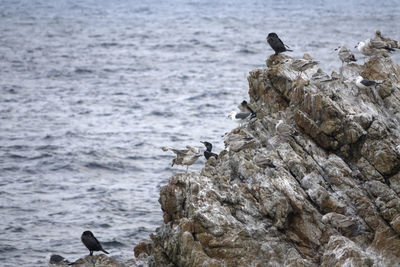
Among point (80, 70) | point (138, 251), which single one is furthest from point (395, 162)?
point (80, 70)

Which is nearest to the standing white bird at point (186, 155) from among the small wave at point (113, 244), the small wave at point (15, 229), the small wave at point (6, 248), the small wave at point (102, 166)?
the small wave at point (113, 244)

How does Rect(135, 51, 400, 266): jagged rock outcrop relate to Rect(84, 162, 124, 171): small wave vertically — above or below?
above

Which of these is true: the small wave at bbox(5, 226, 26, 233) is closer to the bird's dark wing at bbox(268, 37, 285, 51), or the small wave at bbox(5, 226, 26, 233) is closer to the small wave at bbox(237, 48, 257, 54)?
the bird's dark wing at bbox(268, 37, 285, 51)

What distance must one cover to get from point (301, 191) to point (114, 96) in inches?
1506

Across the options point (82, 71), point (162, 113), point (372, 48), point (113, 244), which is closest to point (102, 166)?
point (113, 244)

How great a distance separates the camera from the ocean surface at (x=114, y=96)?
29.6m

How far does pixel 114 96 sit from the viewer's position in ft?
180

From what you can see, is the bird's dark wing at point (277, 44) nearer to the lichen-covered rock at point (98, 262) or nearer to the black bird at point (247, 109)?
the black bird at point (247, 109)

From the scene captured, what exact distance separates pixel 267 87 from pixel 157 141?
828 inches

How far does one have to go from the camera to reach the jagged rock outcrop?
1689 cm

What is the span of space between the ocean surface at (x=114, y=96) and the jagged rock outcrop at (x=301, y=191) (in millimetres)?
7743

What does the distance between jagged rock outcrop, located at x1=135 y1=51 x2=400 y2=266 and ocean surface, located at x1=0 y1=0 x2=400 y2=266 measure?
774cm

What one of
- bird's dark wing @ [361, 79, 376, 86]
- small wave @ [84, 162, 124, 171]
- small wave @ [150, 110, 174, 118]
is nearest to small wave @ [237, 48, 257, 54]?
small wave @ [150, 110, 174, 118]

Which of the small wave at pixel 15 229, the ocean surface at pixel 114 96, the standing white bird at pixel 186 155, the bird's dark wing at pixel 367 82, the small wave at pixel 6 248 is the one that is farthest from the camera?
the ocean surface at pixel 114 96
